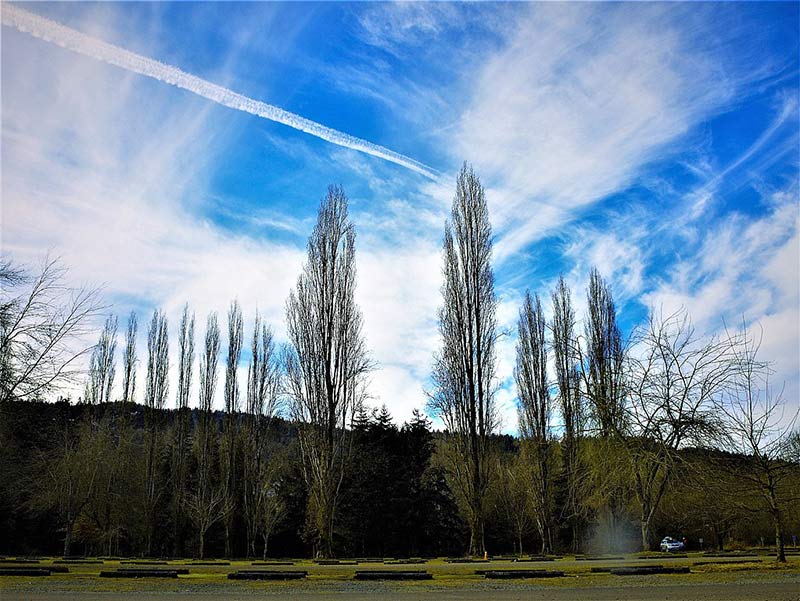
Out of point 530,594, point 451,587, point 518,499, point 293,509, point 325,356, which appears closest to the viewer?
point 530,594

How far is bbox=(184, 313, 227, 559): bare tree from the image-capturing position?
39781 mm

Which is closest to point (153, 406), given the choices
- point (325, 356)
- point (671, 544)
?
point (325, 356)

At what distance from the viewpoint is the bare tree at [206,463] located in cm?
3978

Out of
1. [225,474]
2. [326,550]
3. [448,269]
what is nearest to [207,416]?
[225,474]

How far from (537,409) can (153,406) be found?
1120 inches

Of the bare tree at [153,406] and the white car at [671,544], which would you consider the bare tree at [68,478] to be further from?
the white car at [671,544]

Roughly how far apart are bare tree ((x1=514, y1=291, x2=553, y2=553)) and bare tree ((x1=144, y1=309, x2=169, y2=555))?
25.6 metres

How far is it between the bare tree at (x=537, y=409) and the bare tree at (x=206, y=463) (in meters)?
20.4

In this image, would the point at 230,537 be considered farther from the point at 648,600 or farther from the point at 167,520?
the point at 648,600

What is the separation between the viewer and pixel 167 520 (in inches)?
1752

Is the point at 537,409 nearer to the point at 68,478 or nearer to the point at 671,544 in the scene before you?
the point at 671,544

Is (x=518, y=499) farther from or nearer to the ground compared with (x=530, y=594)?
farther from the ground

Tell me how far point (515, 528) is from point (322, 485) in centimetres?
2407

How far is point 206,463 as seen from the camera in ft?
140
